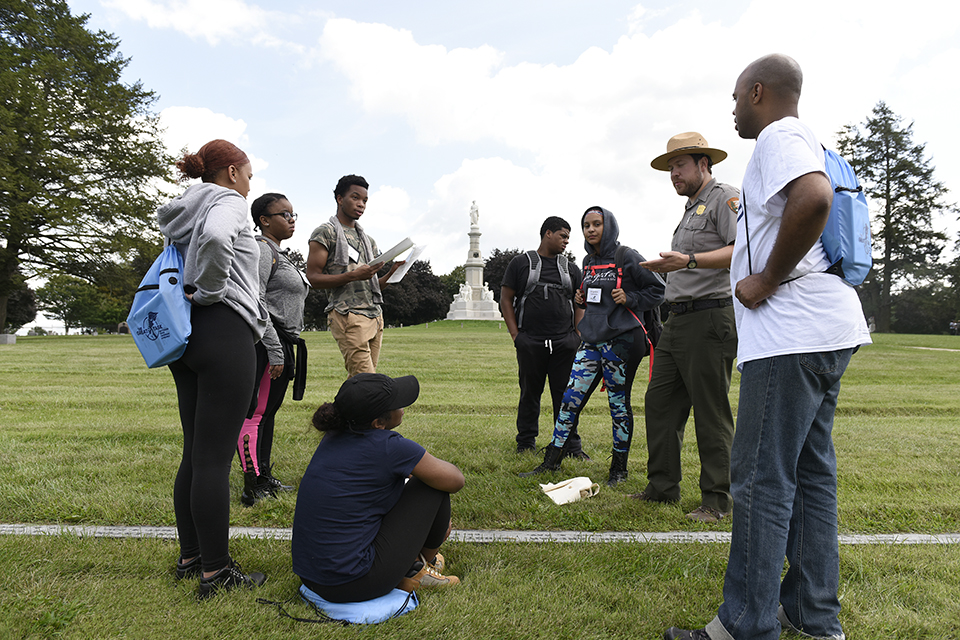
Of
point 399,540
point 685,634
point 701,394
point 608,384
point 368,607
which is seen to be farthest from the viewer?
point 608,384

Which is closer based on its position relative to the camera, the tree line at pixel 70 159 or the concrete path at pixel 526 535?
the concrete path at pixel 526 535

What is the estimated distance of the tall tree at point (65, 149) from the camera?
25891 millimetres

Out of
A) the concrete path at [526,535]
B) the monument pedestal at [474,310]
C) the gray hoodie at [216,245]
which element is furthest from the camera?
the monument pedestal at [474,310]

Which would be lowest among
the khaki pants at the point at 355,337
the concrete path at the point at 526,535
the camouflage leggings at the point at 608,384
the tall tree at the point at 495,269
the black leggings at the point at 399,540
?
the concrete path at the point at 526,535

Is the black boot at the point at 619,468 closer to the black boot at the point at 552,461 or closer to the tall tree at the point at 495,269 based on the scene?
the black boot at the point at 552,461

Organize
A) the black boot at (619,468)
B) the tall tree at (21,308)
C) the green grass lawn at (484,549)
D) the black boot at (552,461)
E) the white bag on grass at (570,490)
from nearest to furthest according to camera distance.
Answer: the green grass lawn at (484,549)
the white bag on grass at (570,490)
the black boot at (619,468)
the black boot at (552,461)
the tall tree at (21,308)

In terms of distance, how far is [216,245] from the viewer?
262 cm

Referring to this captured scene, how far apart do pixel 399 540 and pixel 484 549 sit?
0.80m

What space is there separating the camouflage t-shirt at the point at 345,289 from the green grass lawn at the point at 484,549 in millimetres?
1522

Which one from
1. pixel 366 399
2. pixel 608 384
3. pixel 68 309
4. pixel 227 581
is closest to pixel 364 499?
pixel 366 399

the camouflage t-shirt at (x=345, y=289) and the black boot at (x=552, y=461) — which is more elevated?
the camouflage t-shirt at (x=345, y=289)

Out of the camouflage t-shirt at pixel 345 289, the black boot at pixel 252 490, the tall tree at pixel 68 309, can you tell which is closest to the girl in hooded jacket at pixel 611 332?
the camouflage t-shirt at pixel 345 289

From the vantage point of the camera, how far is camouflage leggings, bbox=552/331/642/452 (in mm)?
4918

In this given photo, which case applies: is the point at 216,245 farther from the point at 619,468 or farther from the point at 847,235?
the point at 619,468
